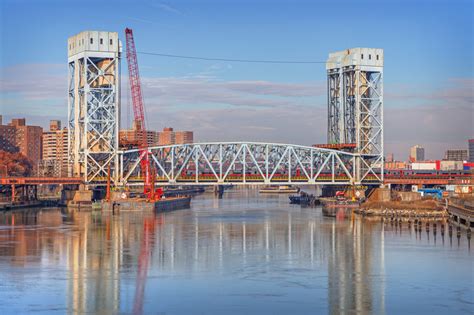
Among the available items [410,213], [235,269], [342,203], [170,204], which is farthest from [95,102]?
[235,269]

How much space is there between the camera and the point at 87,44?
136 m

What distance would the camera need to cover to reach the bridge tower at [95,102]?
137000 mm

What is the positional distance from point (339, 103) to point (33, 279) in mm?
102596

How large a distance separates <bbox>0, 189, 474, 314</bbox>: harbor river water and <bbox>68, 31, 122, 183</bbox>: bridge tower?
4020 centimetres

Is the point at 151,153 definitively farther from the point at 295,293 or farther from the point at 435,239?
the point at 295,293

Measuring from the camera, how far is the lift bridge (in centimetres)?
13800

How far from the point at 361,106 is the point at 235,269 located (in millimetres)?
90152

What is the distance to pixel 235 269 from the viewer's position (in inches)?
2389

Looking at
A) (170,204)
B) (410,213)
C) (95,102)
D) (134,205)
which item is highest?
(95,102)

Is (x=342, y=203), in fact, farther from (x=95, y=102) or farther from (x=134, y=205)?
(x=95, y=102)

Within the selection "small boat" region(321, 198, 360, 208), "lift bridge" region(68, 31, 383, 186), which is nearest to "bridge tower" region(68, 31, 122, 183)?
"lift bridge" region(68, 31, 383, 186)

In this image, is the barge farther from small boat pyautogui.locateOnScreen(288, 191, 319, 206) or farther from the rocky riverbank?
the rocky riverbank

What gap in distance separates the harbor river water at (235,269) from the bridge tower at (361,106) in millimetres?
48657

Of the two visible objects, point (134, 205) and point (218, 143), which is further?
point (218, 143)
